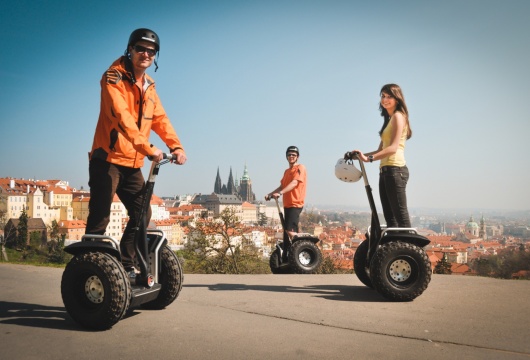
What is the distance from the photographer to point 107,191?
3225 mm

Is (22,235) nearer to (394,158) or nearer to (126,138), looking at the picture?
(126,138)

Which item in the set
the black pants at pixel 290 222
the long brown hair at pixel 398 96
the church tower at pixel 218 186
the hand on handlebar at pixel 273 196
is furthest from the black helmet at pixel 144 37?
the church tower at pixel 218 186

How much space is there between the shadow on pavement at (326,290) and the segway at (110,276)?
1551 millimetres

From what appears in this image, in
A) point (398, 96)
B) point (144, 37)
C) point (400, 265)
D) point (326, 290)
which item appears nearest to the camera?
point (144, 37)

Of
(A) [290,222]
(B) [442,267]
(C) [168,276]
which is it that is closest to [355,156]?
(C) [168,276]

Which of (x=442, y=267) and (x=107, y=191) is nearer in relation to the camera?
(x=107, y=191)

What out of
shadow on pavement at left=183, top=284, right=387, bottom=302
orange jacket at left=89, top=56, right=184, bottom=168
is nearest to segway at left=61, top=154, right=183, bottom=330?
orange jacket at left=89, top=56, right=184, bottom=168

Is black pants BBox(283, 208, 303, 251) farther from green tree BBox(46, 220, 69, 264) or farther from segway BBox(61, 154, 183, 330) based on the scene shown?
segway BBox(61, 154, 183, 330)

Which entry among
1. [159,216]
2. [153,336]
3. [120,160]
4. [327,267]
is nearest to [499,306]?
[153,336]

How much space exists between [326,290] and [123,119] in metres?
3.00

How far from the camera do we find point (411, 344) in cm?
259

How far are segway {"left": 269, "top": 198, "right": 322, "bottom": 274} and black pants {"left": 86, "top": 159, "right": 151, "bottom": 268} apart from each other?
3.65m

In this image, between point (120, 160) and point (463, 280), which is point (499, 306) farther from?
point (120, 160)

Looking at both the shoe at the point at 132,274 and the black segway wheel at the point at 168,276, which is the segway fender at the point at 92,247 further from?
the black segway wheel at the point at 168,276
